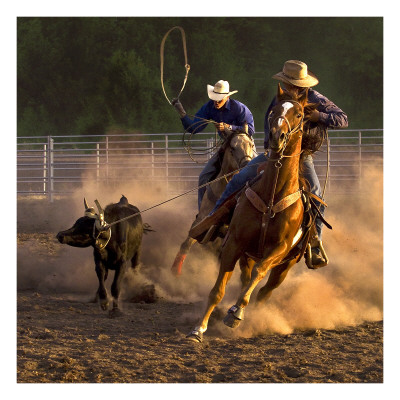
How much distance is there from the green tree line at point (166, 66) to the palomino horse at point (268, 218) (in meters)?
21.8

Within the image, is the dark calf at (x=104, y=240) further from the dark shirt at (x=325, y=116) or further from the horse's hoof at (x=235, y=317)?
the dark shirt at (x=325, y=116)

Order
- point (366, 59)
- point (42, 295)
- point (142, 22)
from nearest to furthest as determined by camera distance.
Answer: point (42, 295), point (366, 59), point (142, 22)

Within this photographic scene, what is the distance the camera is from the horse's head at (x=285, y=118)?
557 cm

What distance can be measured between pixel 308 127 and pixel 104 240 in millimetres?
2752

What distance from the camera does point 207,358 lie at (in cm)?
581

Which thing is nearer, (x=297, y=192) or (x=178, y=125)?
(x=297, y=192)

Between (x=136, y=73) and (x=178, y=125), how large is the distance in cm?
243

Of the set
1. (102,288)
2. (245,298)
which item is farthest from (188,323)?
(245,298)

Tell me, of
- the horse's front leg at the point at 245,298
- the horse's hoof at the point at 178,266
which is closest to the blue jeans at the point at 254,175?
the horse's front leg at the point at 245,298

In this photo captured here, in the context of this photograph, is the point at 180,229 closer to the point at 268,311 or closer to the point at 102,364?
the point at 268,311

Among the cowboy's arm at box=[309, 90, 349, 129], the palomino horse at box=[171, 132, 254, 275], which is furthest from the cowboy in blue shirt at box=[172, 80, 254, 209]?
the cowboy's arm at box=[309, 90, 349, 129]

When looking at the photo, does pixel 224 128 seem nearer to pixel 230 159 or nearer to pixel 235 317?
pixel 230 159

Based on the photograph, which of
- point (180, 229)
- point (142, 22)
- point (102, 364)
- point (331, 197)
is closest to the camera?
point (102, 364)

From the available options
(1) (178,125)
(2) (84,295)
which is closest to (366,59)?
(1) (178,125)
